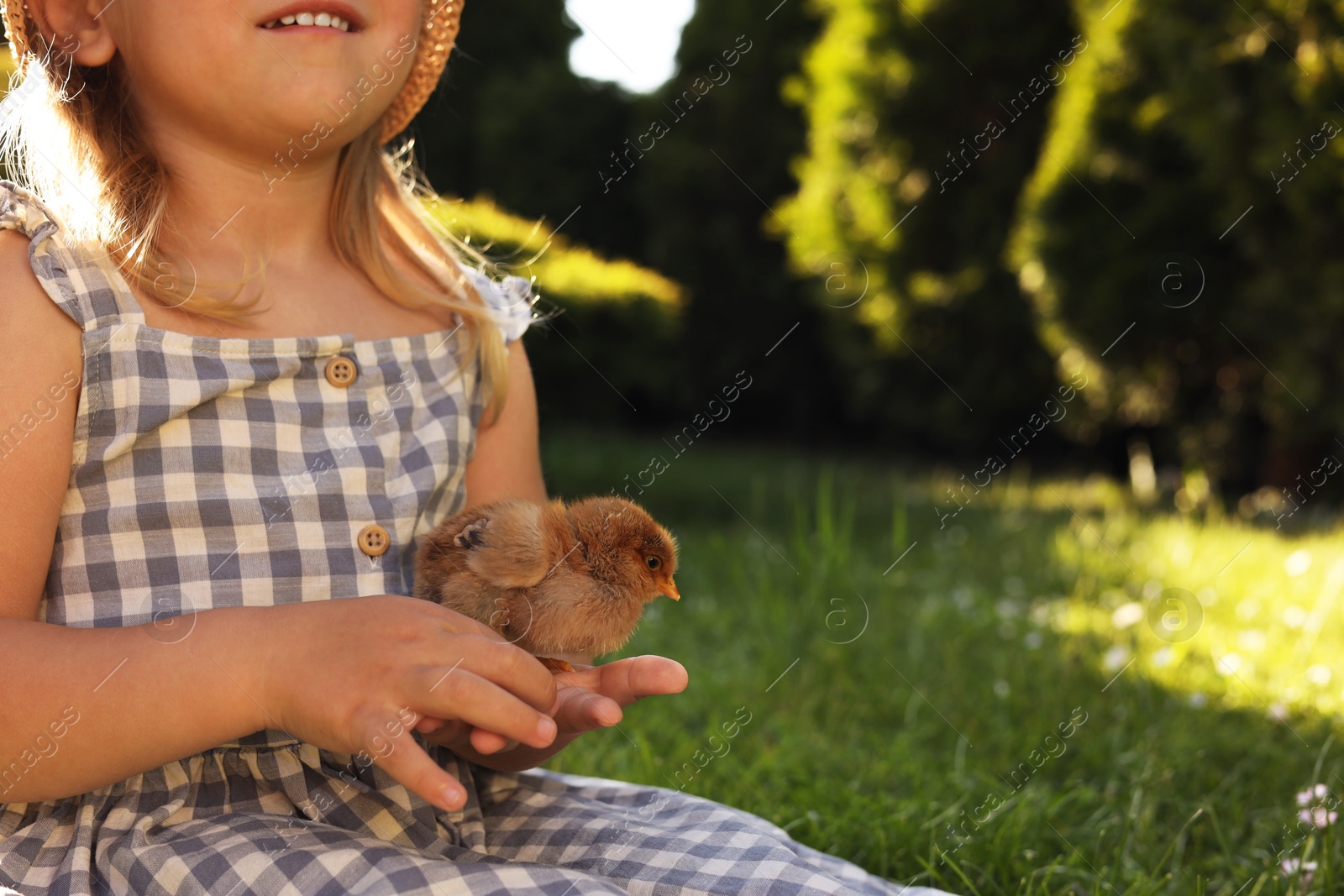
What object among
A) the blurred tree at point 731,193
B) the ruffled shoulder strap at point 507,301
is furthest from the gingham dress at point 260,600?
the blurred tree at point 731,193

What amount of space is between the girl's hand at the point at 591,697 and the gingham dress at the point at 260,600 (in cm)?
14

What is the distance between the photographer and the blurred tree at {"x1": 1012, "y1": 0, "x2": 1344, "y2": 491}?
5.74 metres

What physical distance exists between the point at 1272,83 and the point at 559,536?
591 cm

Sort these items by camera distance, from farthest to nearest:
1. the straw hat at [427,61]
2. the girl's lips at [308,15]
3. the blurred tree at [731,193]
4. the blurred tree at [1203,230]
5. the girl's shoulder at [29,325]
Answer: the blurred tree at [731,193], the blurred tree at [1203,230], the straw hat at [427,61], the girl's lips at [308,15], the girl's shoulder at [29,325]

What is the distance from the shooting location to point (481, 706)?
111 cm

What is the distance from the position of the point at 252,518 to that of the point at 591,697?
518 mm

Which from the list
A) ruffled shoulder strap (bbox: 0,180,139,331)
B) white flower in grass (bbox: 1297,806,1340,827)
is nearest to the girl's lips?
ruffled shoulder strap (bbox: 0,180,139,331)

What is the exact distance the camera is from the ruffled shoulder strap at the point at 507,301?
6.04 feet

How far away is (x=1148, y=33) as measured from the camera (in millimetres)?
6645

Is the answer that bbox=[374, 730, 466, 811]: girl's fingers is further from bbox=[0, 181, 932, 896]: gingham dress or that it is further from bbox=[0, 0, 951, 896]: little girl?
bbox=[0, 181, 932, 896]: gingham dress

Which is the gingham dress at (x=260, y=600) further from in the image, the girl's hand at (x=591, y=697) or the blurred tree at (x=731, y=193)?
the blurred tree at (x=731, y=193)

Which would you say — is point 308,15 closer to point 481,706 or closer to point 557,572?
point 557,572

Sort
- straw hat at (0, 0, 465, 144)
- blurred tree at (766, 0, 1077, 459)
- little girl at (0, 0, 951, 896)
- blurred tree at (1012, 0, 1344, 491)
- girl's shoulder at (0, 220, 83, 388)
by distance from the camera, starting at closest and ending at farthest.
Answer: little girl at (0, 0, 951, 896) → girl's shoulder at (0, 220, 83, 388) → straw hat at (0, 0, 465, 144) → blurred tree at (1012, 0, 1344, 491) → blurred tree at (766, 0, 1077, 459)

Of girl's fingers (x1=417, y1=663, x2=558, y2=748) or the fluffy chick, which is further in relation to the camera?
the fluffy chick
